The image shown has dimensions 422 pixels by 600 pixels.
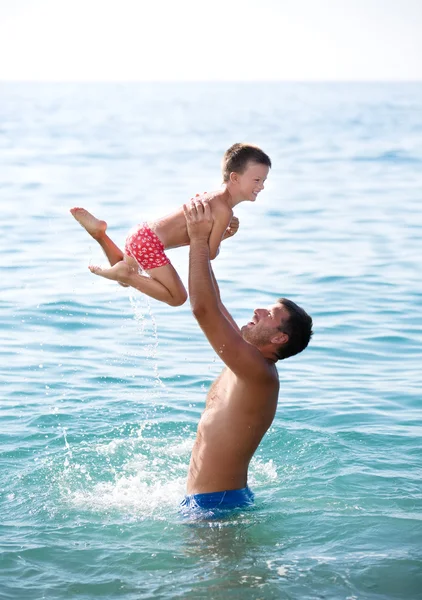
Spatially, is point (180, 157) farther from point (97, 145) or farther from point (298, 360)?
point (298, 360)

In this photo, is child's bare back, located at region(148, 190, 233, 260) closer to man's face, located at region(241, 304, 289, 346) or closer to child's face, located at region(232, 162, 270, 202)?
child's face, located at region(232, 162, 270, 202)

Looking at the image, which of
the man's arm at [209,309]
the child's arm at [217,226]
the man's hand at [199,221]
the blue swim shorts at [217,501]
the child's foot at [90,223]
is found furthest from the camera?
the child's foot at [90,223]

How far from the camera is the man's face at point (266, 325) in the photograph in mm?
6559

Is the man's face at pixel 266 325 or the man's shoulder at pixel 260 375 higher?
the man's face at pixel 266 325

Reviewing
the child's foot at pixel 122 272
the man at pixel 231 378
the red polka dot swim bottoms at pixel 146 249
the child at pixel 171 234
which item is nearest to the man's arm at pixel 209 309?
the man at pixel 231 378

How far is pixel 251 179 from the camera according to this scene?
22.0 feet

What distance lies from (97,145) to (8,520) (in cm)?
3586

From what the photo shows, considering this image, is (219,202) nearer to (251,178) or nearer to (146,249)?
(251,178)

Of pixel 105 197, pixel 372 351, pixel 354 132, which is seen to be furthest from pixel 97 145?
pixel 372 351

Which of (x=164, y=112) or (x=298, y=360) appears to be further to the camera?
(x=164, y=112)

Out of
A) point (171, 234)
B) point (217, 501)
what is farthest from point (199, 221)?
point (217, 501)

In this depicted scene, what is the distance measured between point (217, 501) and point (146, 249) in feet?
5.53

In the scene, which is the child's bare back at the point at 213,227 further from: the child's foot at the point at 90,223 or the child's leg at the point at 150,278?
the child's foot at the point at 90,223

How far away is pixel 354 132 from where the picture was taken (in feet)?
158
